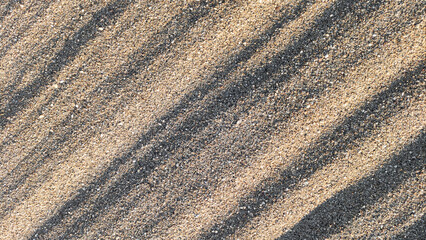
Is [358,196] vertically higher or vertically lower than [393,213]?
higher

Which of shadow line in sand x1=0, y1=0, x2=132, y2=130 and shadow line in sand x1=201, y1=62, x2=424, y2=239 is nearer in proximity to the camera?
shadow line in sand x1=201, y1=62, x2=424, y2=239

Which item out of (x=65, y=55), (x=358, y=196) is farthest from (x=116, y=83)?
(x=358, y=196)

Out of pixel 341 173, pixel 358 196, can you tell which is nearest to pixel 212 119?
pixel 341 173

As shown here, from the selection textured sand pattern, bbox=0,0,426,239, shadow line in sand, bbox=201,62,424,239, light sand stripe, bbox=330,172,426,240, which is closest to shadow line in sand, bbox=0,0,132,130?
textured sand pattern, bbox=0,0,426,239

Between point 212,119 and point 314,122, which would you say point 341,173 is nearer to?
point 314,122

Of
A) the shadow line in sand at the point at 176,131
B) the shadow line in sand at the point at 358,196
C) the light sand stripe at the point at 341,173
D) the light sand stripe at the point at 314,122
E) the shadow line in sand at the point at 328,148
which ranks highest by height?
the shadow line in sand at the point at 176,131

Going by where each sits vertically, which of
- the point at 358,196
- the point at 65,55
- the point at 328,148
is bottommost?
the point at 358,196

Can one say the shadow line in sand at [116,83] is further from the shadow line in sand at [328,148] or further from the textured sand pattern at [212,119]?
the shadow line in sand at [328,148]

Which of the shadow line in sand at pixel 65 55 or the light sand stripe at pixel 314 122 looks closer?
the light sand stripe at pixel 314 122

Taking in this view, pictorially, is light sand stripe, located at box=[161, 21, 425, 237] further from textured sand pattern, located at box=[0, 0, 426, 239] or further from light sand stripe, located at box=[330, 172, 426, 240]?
light sand stripe, located at box=[330, 172, 426, 240]

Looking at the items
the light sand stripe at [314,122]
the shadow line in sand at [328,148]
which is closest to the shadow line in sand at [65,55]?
the light sand stripe at [314,122]
